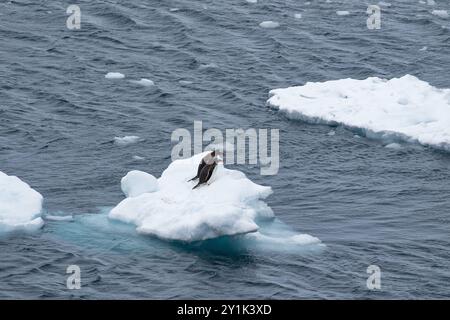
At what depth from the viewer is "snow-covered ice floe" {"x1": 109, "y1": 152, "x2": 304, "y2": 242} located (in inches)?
1355

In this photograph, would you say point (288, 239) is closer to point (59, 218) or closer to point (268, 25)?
point (59, 218)

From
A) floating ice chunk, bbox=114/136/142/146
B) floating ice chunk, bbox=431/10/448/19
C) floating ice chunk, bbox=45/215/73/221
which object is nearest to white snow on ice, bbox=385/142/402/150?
floating ice chunk, bbox=114/136/142/146

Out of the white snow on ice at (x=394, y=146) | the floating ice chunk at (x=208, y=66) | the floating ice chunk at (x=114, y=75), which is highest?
the floating ice chunk at (x=208, y=66)

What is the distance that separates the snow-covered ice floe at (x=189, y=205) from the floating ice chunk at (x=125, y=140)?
5.56 m

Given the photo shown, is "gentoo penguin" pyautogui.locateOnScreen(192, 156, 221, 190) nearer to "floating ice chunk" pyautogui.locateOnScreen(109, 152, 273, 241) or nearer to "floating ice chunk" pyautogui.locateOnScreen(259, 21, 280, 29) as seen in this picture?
"floating ice chunk" pyautogui.locateOnScreen(109, 152, 273, 241)

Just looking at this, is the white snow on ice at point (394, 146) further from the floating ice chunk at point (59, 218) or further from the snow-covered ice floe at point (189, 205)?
the floating ice chunk at point (59, 218)

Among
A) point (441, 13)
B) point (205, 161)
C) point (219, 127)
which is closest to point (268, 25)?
point (441, 13)

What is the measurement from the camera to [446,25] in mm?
61594

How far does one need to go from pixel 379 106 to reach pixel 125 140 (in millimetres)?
11230

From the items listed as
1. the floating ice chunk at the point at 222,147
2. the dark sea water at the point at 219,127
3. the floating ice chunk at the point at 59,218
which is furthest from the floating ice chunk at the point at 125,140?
the floating ice chunk at the point at 59,218

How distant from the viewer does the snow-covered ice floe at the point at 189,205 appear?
34.4m

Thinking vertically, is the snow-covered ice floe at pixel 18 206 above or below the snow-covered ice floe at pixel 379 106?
below

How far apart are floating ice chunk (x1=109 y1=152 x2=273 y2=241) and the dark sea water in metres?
0.52
